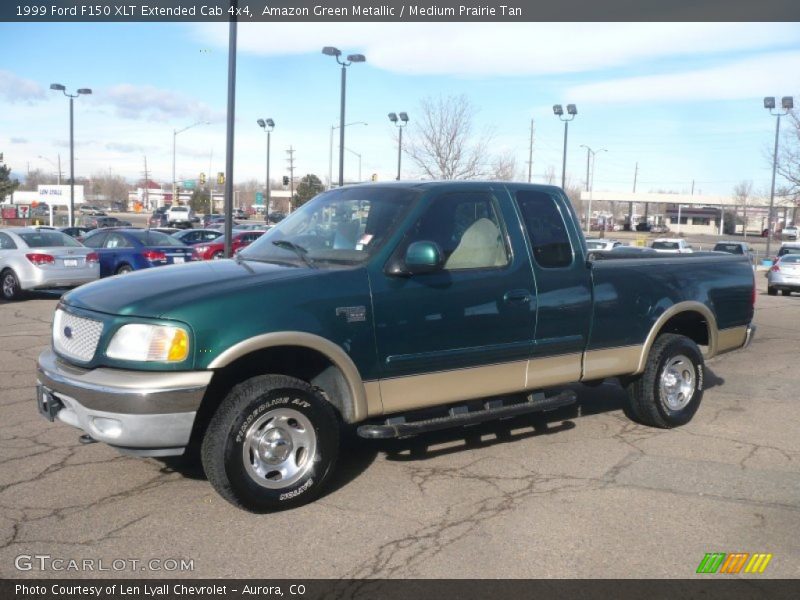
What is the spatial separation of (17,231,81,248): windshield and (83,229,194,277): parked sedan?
1129 millimetres

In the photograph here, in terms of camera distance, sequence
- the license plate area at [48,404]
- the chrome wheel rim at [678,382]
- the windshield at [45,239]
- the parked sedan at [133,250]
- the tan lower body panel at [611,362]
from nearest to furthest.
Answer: the license plate area at [48,404]
the tan lower body panel at [611,362]
the chrome wheel rim at [678,382]
the windshield at [45,239]
the parked sedan at [133,250]

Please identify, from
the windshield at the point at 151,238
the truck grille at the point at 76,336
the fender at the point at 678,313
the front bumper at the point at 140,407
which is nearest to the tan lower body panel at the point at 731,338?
the fender at the point at 678,313

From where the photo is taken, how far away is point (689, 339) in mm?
6875

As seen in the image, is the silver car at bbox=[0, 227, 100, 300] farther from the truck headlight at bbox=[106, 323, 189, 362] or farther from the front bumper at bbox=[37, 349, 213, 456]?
the truck headlight at bbox=[106, 323, 189, 362]

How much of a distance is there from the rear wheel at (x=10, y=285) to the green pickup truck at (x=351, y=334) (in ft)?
37.6

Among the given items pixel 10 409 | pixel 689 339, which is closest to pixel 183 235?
pixel 10 409

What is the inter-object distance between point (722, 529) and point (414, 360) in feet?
6.81

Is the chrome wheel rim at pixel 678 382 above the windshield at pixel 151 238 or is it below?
below

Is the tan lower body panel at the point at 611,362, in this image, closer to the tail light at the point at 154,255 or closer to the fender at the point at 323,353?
the fender at the point at 323,353

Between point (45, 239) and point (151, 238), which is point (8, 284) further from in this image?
point (151, 238)

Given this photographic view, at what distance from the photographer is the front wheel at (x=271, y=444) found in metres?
4.42

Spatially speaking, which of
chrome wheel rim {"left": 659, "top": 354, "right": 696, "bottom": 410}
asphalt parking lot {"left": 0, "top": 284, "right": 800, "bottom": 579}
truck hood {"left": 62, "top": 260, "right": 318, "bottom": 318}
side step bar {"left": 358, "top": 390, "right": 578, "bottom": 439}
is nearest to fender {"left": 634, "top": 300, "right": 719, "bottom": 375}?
chrome wheel rim {"left": 659, "top": 354, "right": 696, "bottom": 410}

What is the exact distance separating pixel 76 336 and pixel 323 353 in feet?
4.85
